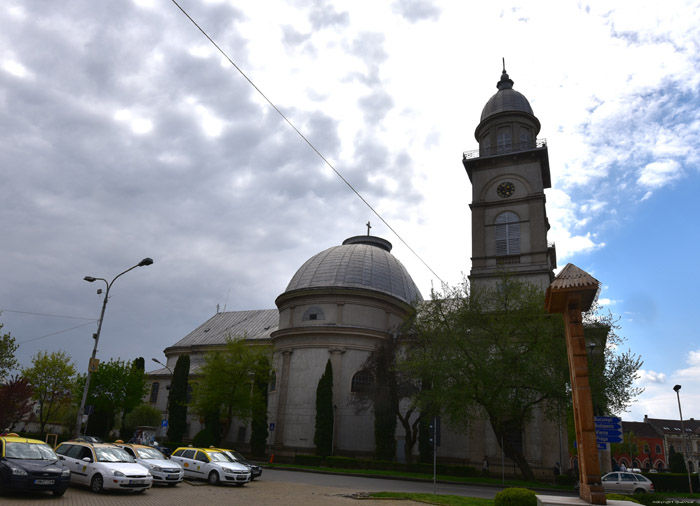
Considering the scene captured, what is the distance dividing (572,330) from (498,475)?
971 inches

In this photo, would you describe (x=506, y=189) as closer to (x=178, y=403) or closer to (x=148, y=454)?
(x=148, y=454)

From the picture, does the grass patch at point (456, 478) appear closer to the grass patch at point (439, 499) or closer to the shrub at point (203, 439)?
the shrub at point (203, 439)

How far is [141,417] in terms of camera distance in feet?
176

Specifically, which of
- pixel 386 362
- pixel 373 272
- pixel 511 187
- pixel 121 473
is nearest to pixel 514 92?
pixel 511 187

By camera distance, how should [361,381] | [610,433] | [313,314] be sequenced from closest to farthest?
[610,433], [361,381], [313,314]

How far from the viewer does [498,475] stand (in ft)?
107

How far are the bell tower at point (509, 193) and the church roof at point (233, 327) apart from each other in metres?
28.5

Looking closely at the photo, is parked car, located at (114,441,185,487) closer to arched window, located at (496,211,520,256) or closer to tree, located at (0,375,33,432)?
tree, located at (0,375,33,432)

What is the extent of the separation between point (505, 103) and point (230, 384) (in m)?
33.3

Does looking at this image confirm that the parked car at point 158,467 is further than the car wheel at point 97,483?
Yes

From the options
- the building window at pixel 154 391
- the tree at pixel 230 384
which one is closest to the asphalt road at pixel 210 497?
the tree at pixel 230 384

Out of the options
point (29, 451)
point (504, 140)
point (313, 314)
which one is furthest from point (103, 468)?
point (504, 140)

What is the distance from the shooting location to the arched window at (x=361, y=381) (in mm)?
41219

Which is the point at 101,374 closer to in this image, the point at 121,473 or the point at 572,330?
the point at 121,473
